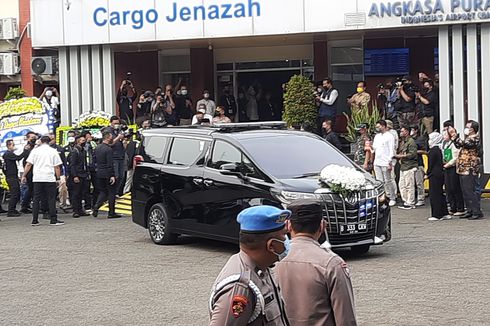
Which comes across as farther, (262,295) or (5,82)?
(5,82)

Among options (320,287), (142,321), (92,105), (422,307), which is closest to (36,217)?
(92,105)

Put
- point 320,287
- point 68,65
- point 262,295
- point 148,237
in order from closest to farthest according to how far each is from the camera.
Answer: point 262,295
point 320,287
point 148,237
point 68,65

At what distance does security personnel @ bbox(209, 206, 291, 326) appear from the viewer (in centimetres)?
420

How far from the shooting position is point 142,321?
9828 millimetres

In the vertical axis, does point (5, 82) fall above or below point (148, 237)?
above

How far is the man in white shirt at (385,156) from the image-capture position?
20500 mm

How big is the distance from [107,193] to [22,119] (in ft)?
15.8

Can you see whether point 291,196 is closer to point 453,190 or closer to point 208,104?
point 453,190

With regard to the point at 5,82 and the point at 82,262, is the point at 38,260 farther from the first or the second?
the point at 5,82

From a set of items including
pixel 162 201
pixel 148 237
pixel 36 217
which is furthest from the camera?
pixel 36 217

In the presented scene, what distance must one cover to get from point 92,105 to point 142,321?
17.5 metres

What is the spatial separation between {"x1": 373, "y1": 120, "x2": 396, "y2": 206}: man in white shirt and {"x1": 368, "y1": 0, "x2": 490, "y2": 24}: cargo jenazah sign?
132 inches

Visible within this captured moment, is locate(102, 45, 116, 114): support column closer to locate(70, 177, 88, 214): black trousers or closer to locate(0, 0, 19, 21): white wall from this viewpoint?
locate(70, 177, 88, 214): black trousers

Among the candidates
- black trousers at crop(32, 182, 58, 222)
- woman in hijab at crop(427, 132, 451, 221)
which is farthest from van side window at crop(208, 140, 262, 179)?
black trousers at crop(32, 182, 58, 222)
